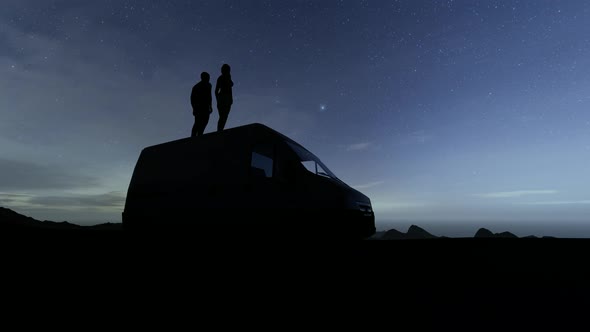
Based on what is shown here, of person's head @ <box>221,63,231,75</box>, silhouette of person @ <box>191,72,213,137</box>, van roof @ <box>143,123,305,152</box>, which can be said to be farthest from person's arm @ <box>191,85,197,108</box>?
van roof @ <box>143,123,305,152</box>

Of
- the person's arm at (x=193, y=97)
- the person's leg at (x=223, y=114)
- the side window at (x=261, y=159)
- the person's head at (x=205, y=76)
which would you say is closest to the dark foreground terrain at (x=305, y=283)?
the side window at (x=261, y=159)

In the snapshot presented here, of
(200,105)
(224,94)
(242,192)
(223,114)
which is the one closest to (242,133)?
(242,192)

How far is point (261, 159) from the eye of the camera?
5.72m

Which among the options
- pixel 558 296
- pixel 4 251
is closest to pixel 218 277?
pixel 4 251

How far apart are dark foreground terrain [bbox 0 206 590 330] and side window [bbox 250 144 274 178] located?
1.94 m

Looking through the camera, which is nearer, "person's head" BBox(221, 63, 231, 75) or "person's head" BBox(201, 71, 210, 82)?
"person's head" BBox(221, 63, 231, 75)

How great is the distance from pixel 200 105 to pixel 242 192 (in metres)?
3.95

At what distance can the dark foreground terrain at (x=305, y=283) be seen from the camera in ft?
6.61

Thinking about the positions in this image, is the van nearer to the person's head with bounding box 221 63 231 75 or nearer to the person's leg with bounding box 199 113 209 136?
the person's leg with bounding box 199 113 209 136

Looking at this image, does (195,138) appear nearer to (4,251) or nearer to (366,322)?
(4,251)

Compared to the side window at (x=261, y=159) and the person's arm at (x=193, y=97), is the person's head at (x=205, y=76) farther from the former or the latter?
the side window at (x=261, y=159)

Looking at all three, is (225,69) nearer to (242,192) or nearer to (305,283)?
(242,192)

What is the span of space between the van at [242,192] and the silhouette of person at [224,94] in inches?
80.1

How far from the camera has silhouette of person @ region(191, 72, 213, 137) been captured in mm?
8352
